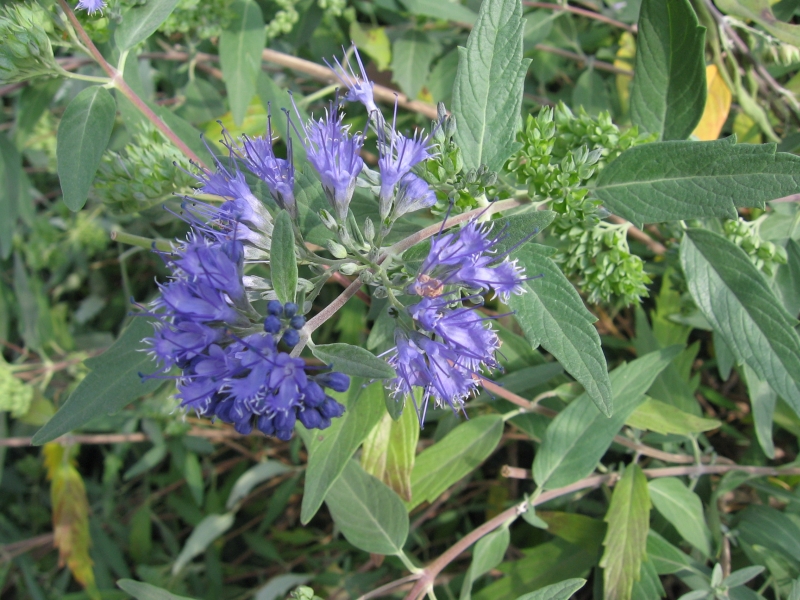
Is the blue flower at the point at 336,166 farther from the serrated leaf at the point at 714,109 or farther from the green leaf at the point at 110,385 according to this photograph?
the serrated leaf at the point at 714,109

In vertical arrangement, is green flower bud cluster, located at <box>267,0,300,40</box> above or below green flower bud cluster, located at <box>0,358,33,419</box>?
above

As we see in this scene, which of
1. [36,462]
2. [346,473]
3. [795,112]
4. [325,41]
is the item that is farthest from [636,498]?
[36,462]

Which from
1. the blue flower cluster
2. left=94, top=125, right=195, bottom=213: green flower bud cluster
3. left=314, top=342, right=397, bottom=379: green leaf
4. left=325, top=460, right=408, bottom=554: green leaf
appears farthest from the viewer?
left=325, top=460, right=408, bottom=554: green leaf

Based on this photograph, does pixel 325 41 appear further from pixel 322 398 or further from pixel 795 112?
pixel 322 398

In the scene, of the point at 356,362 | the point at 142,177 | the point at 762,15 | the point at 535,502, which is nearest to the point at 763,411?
the point at 535,502

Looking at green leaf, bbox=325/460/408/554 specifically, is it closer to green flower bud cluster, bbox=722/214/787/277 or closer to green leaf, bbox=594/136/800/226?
green leaf, bbox=594/136/800/226


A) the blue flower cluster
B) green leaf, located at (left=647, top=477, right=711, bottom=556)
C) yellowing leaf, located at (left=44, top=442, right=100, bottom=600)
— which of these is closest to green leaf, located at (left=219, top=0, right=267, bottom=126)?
the blue flower cluster
